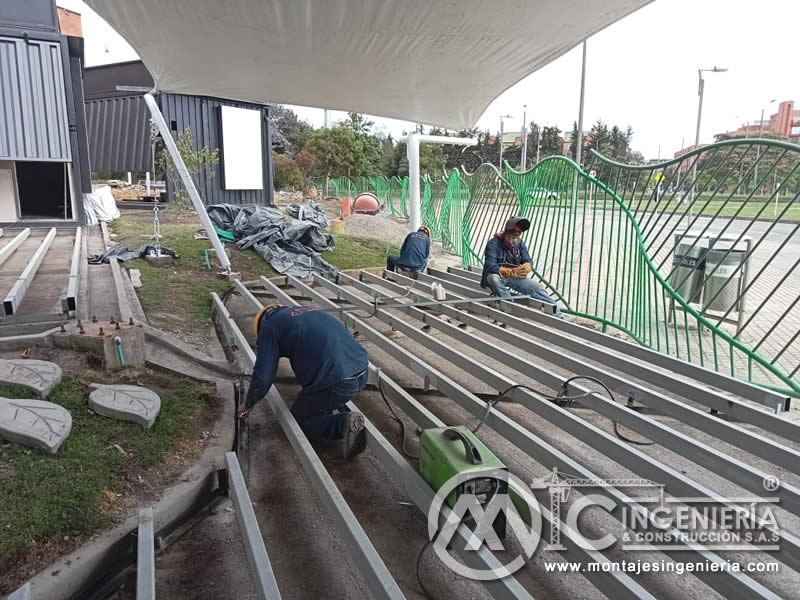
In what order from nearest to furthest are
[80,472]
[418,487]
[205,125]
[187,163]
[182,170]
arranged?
[418,487] < [80,472] < [182,170] < [187,163] < [205,125]

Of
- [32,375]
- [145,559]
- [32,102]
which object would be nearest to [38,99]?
[32,102]

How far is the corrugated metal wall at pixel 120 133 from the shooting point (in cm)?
2008

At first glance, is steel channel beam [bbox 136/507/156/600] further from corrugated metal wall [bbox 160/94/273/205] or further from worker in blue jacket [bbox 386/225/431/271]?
corrugated metal wall [bbox 160/94/273/205]

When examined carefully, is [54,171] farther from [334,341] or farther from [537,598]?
[537,598]

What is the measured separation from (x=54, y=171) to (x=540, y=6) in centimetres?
1638

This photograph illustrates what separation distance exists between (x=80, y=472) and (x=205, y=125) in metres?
17.7

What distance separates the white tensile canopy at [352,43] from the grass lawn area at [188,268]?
264 cm

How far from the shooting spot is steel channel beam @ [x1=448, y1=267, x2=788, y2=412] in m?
3.43

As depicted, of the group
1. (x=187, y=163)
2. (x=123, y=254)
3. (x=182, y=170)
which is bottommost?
(x=123, y=254)

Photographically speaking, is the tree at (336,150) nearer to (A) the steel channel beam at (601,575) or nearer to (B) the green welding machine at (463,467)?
(B) the green welding machine at (463,467)

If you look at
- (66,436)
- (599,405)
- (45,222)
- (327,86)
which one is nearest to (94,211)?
(45,222)

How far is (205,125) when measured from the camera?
60.1 ft

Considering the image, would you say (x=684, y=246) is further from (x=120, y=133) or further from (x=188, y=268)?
(x=120, y=133)

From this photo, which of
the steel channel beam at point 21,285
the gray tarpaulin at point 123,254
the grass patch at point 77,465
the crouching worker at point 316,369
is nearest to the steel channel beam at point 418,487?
the crouching worker at point 316,369
